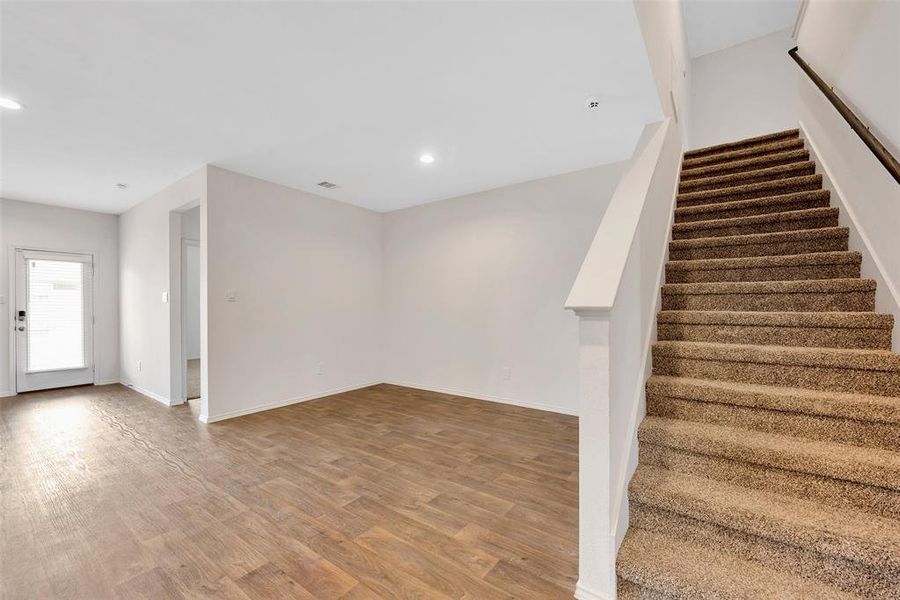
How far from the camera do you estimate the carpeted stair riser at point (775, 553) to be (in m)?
1.18

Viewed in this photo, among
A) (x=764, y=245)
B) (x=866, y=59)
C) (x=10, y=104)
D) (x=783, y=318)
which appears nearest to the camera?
(x=783, y=318)

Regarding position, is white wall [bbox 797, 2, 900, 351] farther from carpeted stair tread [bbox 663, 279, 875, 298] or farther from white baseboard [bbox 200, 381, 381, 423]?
white baseboard [bbox 200, 381, 381, 423]

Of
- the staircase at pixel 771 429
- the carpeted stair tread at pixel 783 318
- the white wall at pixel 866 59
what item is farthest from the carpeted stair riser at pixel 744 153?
the carpeted stair tread at pixel 783 318

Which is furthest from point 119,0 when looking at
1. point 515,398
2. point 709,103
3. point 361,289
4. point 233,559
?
point 709,103

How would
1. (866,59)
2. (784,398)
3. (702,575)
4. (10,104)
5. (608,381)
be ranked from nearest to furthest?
(702,575)
(608,381)
(784,398)
(866,59)
(10,104)

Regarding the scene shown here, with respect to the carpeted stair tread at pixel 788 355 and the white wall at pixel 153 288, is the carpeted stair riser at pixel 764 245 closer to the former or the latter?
the carpeted stair tread at pixel 788 355

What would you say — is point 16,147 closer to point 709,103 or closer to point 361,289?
point 361,289

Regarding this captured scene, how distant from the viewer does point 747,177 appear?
10.2ft

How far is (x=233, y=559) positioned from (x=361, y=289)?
12.6 feet

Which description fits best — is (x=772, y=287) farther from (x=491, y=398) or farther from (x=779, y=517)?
(x=491, y=398)

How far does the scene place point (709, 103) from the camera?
514cm

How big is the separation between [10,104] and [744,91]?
7364 millimetres

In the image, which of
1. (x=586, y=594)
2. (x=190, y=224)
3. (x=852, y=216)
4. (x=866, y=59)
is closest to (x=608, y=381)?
(x=586, y=594)

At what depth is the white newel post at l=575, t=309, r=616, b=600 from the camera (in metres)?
1.40
